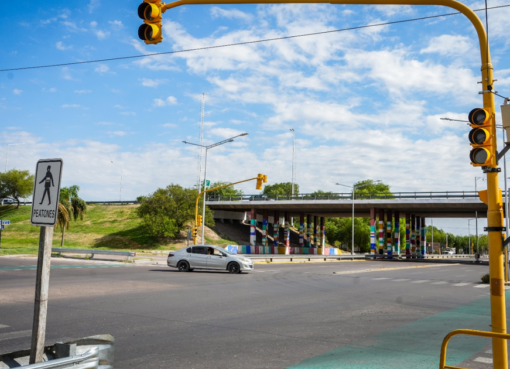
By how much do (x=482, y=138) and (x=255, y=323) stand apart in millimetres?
6044

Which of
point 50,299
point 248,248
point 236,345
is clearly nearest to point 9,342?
point 236,345

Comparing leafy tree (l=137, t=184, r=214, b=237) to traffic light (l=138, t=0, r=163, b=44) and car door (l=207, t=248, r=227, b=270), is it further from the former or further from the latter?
traffic light (l=138, t=0, r=163, b=44)

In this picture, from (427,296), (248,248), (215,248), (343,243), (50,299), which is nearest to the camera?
(50,299)

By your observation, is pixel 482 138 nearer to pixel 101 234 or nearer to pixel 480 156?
pixel 480 156

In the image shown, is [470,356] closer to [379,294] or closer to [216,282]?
[379,294]

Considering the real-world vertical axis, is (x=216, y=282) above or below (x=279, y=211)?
below

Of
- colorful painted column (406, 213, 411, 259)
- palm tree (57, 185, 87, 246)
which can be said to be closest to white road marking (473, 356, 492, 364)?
palm tree (57, 185, 87, 246)

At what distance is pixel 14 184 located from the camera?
81.4 m

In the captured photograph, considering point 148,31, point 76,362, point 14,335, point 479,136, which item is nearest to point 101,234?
point 14,335

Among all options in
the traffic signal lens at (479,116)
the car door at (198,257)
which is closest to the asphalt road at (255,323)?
the traffic signal lens at (479,116)

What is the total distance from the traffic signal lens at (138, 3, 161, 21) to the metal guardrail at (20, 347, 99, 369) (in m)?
6.02

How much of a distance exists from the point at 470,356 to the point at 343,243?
11702 centimetres

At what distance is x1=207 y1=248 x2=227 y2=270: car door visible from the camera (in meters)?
26.2

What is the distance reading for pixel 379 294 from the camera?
55.5 ft
